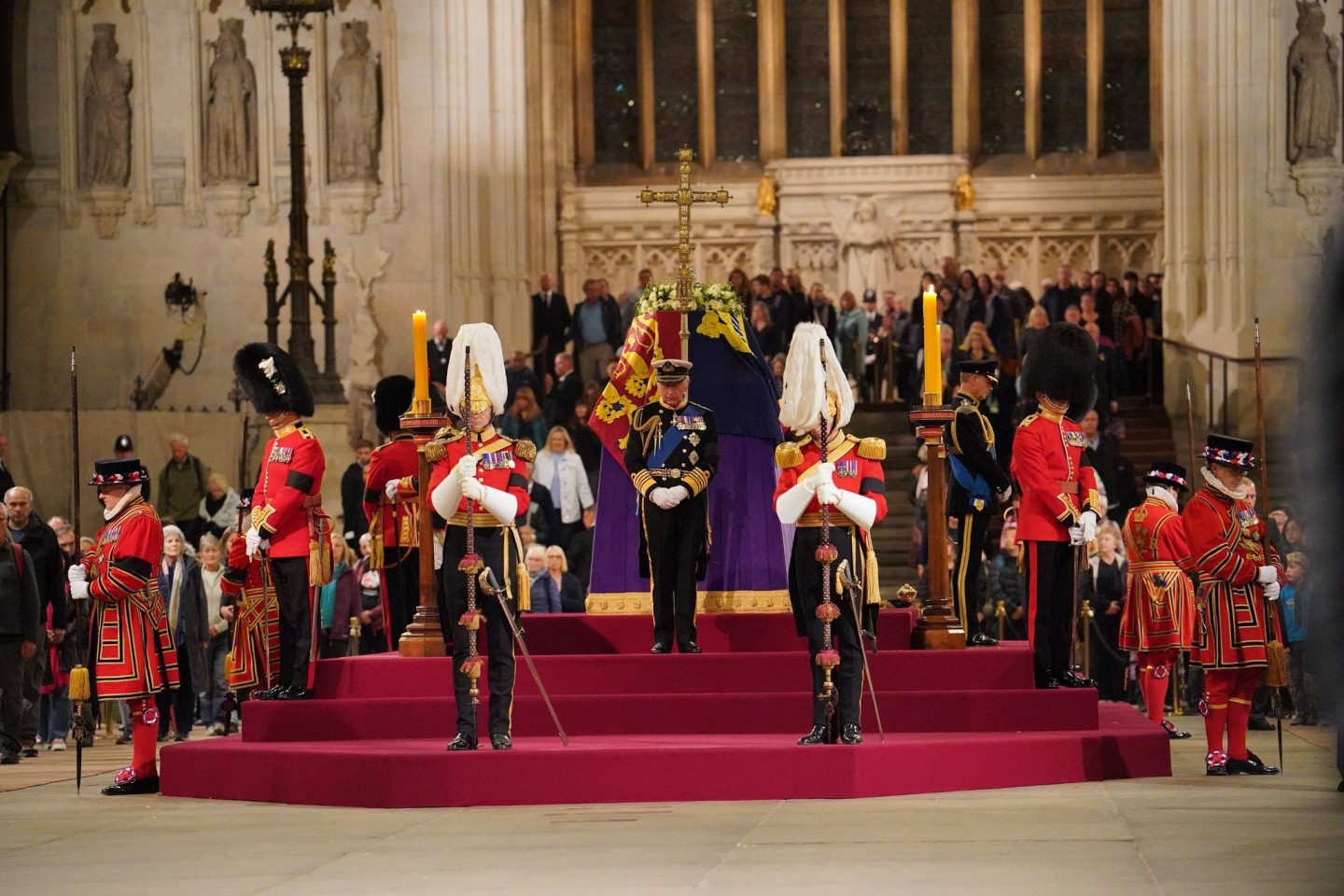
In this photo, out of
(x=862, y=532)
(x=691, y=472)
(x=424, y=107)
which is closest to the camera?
(x=862, y=532)

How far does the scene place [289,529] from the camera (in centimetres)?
1063

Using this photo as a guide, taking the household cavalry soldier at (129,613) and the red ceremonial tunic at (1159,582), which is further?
the red ceremonial tunic at (1159,582)

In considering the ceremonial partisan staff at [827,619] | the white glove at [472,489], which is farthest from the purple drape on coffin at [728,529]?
the white glove at [472,489]

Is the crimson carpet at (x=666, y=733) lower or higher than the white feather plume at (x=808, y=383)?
lower

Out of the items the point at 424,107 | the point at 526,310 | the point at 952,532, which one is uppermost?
the point at 424,107

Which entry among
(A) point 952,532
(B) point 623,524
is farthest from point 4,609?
(A) point 952,532

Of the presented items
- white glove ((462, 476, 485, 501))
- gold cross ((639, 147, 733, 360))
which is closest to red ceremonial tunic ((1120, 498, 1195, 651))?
gold cross ((639, 147, 733, 360))

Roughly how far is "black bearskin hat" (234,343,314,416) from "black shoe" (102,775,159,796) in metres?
→ 1.96

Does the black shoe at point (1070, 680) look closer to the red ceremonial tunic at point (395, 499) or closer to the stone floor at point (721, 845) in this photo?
the stone floor at point (721, 845)

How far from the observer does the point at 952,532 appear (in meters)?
11.9

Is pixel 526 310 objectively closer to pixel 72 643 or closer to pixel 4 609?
pixel 72 643

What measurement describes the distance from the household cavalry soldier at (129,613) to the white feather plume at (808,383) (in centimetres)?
327

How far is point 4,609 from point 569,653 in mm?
4133

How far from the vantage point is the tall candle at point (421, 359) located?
10773mm
